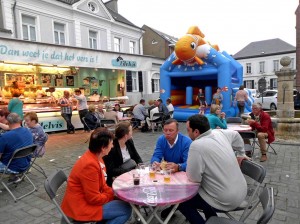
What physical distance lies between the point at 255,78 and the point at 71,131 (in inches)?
1621

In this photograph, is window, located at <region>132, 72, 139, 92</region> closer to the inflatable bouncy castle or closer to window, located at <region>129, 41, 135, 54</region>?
window, located at <region>129, 41, 135, 54</region>

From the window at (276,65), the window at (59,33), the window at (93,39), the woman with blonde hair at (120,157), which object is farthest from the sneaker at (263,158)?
the window at (276,65)

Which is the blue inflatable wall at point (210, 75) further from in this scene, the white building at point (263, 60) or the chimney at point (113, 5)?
the white building at point (263, 60)

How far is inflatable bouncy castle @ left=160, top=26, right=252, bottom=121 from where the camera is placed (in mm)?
11531

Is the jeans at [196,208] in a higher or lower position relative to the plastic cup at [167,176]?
lower

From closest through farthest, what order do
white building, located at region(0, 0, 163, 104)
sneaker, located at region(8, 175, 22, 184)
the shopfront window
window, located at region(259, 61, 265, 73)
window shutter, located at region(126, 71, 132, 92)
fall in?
sneaker, located at region(8, 175, 22, 184) → white building, located at region(0, 0, 163, 104) → window shutter, located at region(126, 71, 132, 92) → the shopfront window → window, located at region(259, 61, 265, 73)

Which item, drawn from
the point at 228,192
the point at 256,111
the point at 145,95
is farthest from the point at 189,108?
the point at 228,192

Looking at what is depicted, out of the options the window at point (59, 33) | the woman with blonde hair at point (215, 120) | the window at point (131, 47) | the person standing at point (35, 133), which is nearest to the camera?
the person standing at point (35, 133)

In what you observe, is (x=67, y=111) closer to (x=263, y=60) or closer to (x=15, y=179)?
(x=15, y=179)

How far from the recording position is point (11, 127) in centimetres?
411

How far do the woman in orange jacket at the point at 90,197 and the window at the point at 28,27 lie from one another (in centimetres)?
1369

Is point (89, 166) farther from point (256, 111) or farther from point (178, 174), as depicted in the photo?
point (256, 111)

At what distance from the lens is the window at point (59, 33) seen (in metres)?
15.1

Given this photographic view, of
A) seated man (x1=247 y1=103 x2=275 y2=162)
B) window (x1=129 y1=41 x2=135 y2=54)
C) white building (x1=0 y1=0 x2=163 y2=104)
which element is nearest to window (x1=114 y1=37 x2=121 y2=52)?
white building (x1=0 y1=0 x2=163 y2=104)
